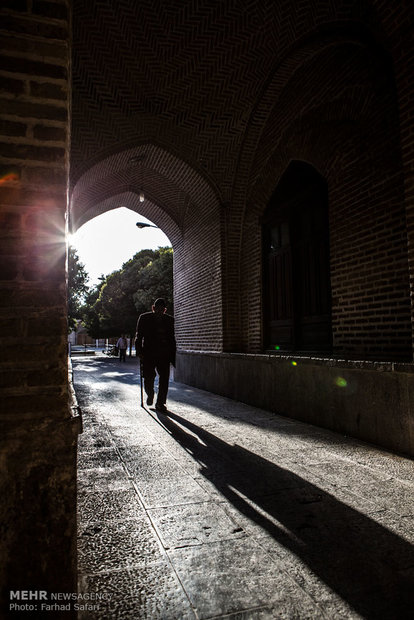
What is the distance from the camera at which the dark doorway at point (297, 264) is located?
6832 millimetres

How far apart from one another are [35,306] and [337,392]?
4009 millimetres

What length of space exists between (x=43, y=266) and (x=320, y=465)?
2.93 metres

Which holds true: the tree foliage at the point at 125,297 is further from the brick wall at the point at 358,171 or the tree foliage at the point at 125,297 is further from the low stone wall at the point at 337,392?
the brick wall at the point at 358,171

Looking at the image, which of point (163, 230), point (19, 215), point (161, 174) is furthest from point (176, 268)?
point (19, 215)

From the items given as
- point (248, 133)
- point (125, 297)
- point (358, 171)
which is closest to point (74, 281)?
point (125, 297)

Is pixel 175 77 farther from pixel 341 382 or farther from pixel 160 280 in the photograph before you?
pixel 160 280

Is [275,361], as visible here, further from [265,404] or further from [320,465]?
[320,465]

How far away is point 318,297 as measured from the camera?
22.7ft

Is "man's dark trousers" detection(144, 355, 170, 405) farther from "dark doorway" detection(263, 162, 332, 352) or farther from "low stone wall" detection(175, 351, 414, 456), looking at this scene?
"dark doorway" detection(263, 162, 332, 352)

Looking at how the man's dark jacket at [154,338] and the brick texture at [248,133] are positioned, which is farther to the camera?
the man's dark jacket at [154,338]

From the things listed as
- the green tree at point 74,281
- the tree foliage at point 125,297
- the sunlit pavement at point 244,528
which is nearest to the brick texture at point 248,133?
the sunlit pavement at point 244,528

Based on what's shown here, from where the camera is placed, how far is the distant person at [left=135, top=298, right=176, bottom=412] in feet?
20.8

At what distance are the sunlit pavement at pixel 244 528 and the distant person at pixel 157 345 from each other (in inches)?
73.1

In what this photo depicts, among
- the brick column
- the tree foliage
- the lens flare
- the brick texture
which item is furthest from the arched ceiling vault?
the tree foliage
